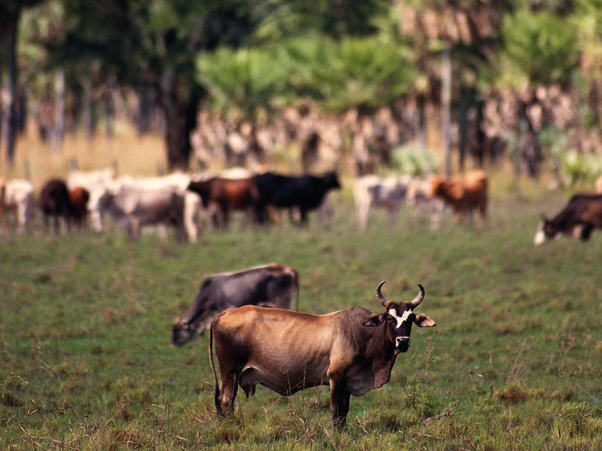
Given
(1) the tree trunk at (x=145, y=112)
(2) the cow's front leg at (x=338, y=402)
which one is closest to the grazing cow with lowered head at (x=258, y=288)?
(2) the cow's front leg at (x=338, y=402)

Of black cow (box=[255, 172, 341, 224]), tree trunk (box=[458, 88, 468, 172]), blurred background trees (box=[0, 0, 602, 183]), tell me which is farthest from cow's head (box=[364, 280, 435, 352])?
tree trunk (box=[458, 88, 468, 172])

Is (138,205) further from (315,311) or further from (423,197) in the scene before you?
(423,197)

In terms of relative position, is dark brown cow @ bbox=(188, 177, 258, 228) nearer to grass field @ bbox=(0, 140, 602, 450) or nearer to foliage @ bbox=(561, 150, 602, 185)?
grass field @ bbox=(0, 140, 602, 450)

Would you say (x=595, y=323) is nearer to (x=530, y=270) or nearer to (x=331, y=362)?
(x=530, y=270)

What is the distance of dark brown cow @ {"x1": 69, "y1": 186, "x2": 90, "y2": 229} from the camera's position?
69.3 ft

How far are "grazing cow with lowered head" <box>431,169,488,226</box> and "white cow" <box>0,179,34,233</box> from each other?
10.7m

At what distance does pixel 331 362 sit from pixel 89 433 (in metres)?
2.27

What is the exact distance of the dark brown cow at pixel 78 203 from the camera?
2112 cm

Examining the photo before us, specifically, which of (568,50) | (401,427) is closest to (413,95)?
(568,50)

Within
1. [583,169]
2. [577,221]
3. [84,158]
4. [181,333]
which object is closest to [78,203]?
[181,333]

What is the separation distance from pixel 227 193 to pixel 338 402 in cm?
1454

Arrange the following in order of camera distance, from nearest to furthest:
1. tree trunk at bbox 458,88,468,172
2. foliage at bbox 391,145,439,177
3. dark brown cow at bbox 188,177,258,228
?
dark brown cow at bbox 188,177,258,228
foliage at bbox 391,145,439,177
tree trunk at bbox 458,88,468,172

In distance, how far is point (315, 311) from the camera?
12.1 metres

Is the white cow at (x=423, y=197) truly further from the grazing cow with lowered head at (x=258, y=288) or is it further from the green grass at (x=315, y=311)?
the grazing cow with lowered head at (x=258, y=288)
